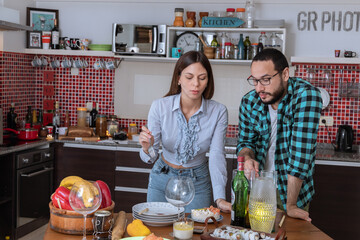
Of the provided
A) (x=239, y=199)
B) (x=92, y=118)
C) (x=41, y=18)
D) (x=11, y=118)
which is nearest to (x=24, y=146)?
(x=11, y=118)

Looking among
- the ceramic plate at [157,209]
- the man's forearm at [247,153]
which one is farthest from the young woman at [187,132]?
the ceramic plate at [157,209]

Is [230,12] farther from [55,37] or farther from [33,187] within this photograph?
[33,187]

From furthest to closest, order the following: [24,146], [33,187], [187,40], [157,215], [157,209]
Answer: [187,40], [33,187], [24,146], [157,209], [157,215]

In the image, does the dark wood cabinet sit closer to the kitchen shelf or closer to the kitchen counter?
the kitchen shelf

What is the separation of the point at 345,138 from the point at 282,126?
96.5 inches

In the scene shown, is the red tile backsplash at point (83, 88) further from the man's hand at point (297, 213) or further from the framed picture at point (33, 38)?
the man's hand at point (297, 213)

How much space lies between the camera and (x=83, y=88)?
217 inches

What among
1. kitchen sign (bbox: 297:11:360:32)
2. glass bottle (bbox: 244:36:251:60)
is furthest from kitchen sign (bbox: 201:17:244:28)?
kitchen sign (bbox: 297:11:360:32)

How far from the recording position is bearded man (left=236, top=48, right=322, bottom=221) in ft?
7.91

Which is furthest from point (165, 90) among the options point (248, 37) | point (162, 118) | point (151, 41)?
point (162, 118)

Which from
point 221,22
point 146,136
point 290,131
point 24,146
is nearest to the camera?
point 146,136

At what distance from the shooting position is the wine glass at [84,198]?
1766 mm

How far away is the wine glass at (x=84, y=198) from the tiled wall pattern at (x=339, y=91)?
143 inches

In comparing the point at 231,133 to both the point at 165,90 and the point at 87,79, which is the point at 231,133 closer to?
the point at 165,90
